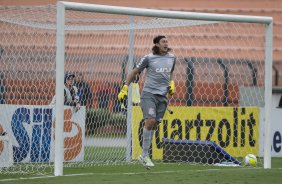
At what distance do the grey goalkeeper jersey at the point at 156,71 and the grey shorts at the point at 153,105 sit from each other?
8 cm

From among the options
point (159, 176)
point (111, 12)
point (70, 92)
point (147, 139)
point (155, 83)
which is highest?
point (111, 12)

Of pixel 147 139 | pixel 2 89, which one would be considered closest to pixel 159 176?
pixel 147 139

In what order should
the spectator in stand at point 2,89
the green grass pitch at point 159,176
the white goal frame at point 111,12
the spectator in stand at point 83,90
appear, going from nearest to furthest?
the green grass pitch at point 159,176 → the white goal frame at point 111,12 → the spectator in stand at point 2,89 → the spectator in stand at point 83,90

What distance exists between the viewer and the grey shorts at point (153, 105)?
12781 millimetres

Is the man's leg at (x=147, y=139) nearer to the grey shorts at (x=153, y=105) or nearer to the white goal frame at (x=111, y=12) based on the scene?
the grey shorts at (x=153, y=105)

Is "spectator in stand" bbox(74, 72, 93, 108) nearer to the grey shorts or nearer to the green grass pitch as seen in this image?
the green grass pitch

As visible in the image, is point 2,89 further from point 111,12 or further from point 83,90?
point 111,12

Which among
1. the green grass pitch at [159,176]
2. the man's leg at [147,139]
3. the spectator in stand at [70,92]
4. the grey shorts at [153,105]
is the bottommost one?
the green grass pitch at [159,176]

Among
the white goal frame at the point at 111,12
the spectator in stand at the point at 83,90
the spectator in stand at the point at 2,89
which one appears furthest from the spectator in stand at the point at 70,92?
the white goal frame at the point at 111,12

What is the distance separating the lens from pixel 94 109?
15094mm

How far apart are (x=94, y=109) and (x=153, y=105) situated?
8.12 feet

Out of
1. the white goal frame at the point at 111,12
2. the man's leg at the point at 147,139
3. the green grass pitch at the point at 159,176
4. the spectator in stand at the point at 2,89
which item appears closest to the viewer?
the green grass pitch at the point at 159,176

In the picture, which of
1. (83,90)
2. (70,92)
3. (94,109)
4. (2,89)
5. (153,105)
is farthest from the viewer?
(83,90)

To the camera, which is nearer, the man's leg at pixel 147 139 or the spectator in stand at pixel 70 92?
the man's leg at pixel 147 139
